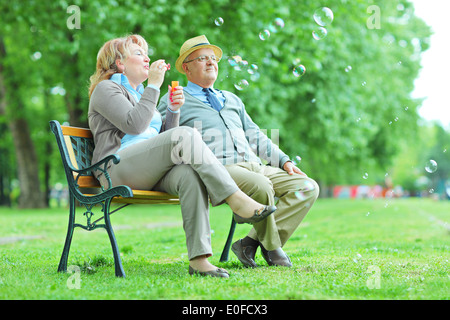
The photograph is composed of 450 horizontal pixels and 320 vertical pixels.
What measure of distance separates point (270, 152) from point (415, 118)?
21.5 metres

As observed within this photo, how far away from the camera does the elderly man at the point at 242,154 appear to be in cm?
397

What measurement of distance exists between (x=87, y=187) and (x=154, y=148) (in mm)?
657

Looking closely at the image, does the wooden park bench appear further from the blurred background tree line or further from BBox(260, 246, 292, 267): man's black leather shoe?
the blurred background tree line

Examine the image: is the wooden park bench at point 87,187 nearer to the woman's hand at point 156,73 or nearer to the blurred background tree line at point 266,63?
the woman's hand at point 156,73

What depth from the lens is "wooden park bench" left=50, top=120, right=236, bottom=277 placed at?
11.5ft

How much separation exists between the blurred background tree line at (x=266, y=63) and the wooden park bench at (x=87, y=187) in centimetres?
166

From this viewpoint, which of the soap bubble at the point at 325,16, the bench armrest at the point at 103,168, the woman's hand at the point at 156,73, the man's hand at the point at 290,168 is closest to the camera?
the bench armrest at the point at 103,168

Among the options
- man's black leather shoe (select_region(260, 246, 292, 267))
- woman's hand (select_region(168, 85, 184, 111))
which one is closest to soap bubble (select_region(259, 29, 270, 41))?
woman's hand (select_region(168, 85, 184, 111))

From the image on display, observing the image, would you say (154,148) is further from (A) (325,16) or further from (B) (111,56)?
(A) (325,16)

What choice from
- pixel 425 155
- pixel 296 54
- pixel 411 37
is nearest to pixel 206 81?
pixel 296 54

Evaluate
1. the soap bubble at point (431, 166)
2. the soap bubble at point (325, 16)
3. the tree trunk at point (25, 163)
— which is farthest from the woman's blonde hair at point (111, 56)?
the tree trunk at point (25, 163)

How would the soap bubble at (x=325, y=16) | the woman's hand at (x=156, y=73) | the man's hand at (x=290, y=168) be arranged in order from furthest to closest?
the soap bubble at (x=325, y=16)
the man's hand at (x=290, y=168)
the woman's hand at (x=156, y=73)
